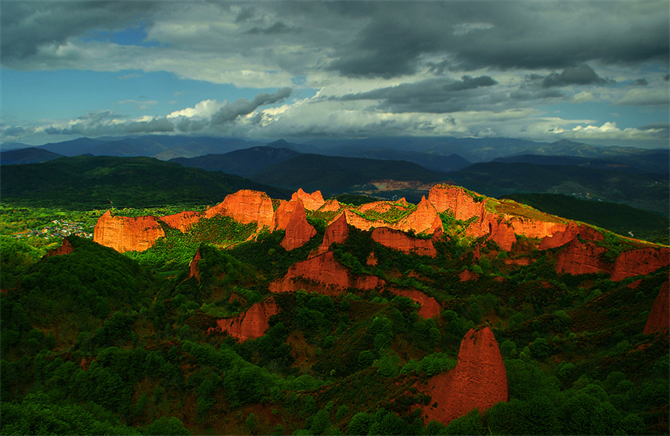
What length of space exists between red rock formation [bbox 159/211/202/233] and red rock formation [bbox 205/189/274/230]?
3.70 m

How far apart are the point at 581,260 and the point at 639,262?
677 centimetres

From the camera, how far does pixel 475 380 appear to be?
61.2 feet

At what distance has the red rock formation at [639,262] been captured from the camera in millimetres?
42625

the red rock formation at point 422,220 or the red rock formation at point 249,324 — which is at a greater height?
the red rock formation at point 422,220

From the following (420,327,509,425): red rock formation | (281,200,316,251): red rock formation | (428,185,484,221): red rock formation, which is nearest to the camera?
(420,327,509,425): red rock formation

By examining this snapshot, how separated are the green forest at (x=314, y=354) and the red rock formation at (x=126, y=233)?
3664 cm

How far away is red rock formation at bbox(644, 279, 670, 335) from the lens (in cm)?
2498

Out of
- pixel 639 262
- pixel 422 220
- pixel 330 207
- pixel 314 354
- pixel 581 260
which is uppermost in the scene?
pixel 330 207

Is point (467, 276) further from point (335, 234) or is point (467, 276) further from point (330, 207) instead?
point (330, 207)

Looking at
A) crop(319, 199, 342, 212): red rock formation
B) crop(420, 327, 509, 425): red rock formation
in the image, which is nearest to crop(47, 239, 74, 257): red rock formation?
crop(319, 199, 342, 212): red rock formation

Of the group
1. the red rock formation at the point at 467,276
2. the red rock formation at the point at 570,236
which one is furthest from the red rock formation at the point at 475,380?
the red rock formation at the point at 570,236

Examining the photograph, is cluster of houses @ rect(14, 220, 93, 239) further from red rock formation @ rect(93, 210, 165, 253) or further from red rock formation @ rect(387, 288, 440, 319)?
red rock formation @ rect(387, 288, 440, 319)

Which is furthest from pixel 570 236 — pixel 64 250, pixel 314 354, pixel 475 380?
pixel 64 250

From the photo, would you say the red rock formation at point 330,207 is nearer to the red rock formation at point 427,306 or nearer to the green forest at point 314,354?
the green forest at point 314,354
